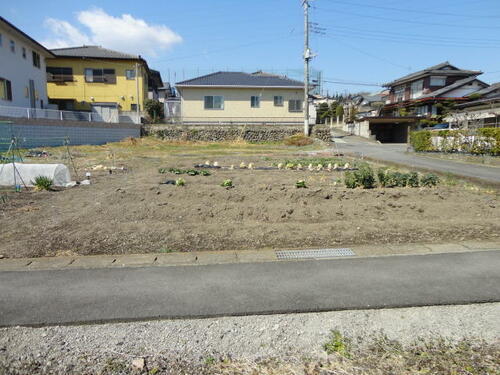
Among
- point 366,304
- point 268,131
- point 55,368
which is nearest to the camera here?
point 55,368

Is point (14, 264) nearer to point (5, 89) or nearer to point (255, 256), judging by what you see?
point (255, 256)

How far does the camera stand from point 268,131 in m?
29.6

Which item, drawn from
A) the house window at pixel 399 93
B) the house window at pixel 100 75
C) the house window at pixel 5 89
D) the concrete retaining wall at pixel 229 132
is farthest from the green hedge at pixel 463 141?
the house window at pixel 5 89

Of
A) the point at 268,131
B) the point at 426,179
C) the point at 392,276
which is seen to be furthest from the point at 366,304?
the point at 268,131

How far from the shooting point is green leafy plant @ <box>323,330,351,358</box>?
7.93 ft

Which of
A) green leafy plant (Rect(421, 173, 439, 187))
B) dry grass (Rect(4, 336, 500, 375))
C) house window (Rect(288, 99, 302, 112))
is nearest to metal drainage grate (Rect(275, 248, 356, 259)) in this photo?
dry grass (Rect(4, 336, 500, 375))

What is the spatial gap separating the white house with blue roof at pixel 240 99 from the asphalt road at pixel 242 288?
28347mm

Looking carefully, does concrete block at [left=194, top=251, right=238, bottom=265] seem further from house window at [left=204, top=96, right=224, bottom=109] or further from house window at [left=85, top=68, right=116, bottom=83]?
house window at [left=85, top=68, right=116, bottom=83]

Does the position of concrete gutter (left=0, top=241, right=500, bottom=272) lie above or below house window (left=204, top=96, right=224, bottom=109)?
below

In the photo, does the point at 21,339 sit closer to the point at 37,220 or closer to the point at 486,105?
the point at 37,220

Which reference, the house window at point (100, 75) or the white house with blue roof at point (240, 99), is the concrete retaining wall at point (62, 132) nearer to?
the white house with blue roof at point (240, 99)

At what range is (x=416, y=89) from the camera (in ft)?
137

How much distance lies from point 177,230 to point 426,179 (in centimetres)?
593

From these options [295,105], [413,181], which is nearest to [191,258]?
[413,181]
